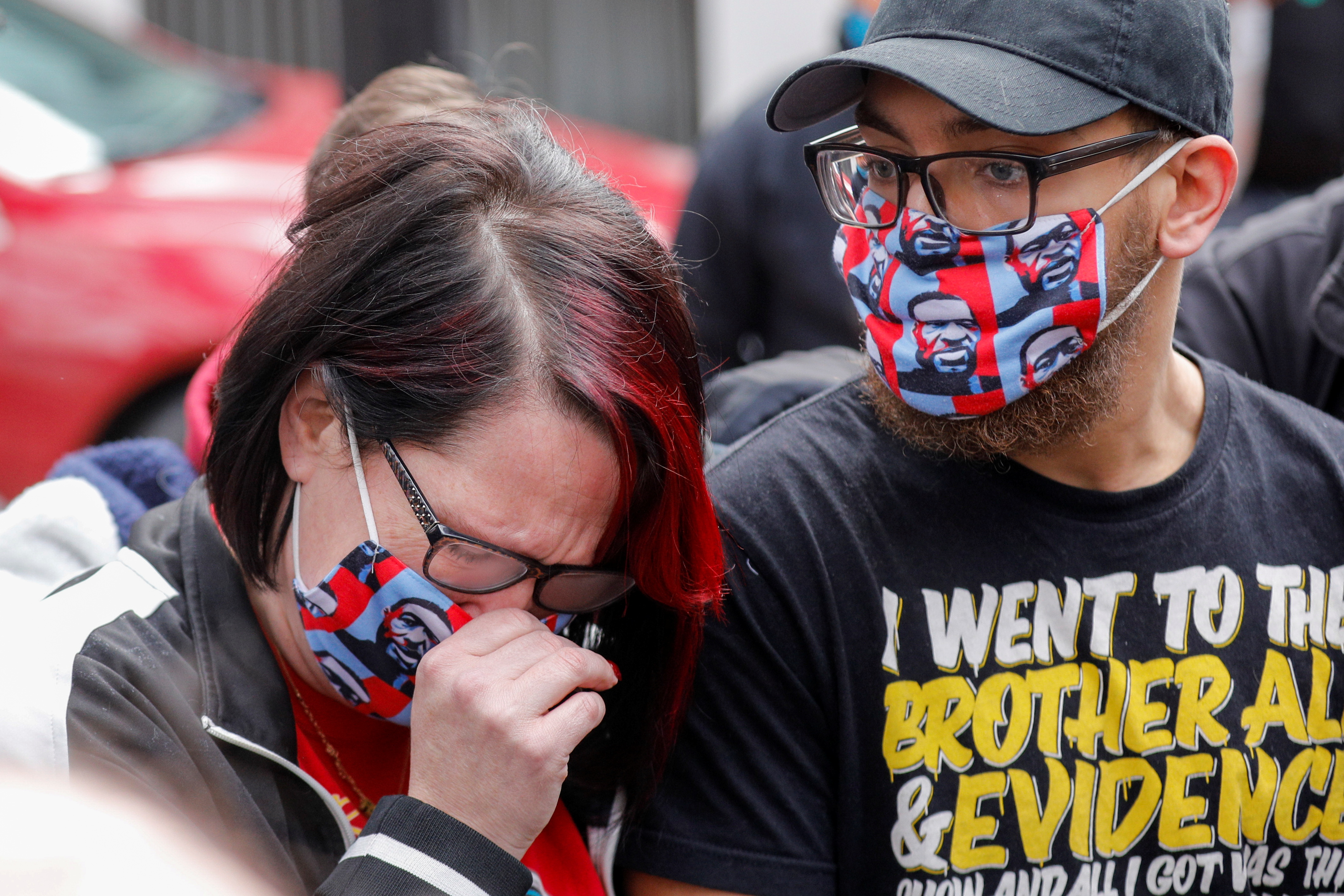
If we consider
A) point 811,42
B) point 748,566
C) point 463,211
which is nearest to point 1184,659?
point 748,566

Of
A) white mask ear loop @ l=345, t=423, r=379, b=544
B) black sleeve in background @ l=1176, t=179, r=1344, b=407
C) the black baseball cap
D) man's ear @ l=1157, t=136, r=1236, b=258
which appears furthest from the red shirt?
black sleeve in background @ l=1176, t=179, r=1344, b=407

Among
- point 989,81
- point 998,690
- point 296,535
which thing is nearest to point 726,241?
point 989,81

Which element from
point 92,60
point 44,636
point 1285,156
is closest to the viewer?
point 44,636

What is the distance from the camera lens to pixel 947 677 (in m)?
1.83

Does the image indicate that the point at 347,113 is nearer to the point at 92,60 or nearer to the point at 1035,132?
the point at 1035,132

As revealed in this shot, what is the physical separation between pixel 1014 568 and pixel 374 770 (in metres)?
0.95

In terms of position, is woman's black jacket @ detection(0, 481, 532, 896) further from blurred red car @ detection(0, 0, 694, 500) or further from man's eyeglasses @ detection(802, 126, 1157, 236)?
blurred red car @ detection(0, 0, 694, 500)

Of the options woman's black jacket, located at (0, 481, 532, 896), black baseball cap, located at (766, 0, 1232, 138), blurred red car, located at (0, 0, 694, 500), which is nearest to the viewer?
woman's black jacket, located at (0, 481, 532, 896)

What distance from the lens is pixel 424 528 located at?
1.61m

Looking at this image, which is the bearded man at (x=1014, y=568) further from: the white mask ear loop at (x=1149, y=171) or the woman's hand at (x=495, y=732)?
the woman's hand at (x=495, y=732)

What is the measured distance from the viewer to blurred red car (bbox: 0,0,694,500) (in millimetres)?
3842

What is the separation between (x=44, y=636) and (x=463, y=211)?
70 cm

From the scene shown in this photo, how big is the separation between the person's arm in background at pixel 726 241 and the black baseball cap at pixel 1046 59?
1652mm

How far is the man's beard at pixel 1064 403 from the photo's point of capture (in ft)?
6.14
